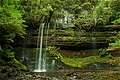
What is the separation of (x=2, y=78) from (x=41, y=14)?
9.95 metres

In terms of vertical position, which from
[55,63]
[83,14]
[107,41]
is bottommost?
[55,63]

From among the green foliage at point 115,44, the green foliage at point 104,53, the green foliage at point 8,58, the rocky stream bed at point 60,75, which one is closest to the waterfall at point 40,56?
the green foliage at point 8,58

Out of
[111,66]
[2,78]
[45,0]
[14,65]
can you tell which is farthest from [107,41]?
[2,78]

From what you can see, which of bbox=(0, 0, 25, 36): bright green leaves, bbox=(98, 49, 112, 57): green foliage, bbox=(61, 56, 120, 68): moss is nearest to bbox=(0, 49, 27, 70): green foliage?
bbox=(0, 0, 25, 36): bright green leaves

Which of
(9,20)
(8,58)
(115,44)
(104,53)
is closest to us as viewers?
(9,20)

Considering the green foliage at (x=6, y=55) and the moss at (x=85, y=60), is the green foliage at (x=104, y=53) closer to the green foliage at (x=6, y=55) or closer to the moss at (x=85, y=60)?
the moss at (x=85, y=60)

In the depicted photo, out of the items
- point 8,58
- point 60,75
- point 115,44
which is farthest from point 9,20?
point 115,44

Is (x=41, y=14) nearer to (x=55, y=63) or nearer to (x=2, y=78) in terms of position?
(x=55, y=63)

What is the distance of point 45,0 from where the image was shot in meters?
23.0

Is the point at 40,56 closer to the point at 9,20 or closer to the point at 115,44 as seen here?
the point at 9,20

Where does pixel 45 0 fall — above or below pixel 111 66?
above

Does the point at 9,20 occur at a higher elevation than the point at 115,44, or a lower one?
higher

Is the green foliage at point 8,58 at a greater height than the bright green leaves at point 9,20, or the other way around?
the bright green leaves at point 9,20

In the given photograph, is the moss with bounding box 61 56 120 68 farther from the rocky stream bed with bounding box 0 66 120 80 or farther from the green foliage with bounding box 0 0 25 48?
the green foliage with bounding box 0 0 25 48
